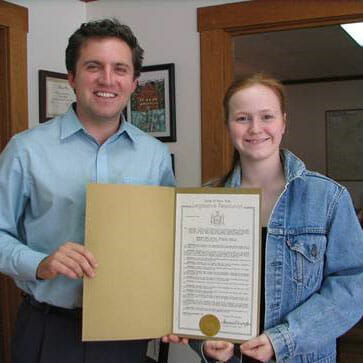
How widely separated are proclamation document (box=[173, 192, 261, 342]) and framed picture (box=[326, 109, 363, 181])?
6.11 metres

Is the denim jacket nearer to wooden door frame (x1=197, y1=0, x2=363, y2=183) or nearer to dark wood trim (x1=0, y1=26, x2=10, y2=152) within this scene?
wooden door frame (x1=197, y1=0, x2=363, y2=183)

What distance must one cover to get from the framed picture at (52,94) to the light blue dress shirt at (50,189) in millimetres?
1163

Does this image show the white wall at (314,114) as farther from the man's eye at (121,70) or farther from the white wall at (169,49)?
the man's eye at (121,70)

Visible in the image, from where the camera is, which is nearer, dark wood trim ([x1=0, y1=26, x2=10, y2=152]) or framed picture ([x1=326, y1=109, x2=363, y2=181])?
dark wood trim ([x1=0, y1=26, x2=10, y2=152])

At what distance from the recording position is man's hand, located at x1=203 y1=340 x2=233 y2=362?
1294 millimetres

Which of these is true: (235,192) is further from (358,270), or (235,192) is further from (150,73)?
(150,73)

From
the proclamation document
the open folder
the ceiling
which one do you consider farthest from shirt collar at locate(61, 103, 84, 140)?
the ceiling

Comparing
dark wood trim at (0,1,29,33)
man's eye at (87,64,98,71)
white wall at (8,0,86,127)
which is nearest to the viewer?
man's eye at (87,64,98,71)

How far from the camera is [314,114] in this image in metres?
7.15

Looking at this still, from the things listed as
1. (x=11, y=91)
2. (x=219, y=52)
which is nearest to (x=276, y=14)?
(x=219, y=52)

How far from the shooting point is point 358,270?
1294 mm

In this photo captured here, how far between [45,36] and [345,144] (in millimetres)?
5235

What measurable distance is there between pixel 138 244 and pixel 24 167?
407 millimetres

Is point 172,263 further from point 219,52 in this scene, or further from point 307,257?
point 219,52
